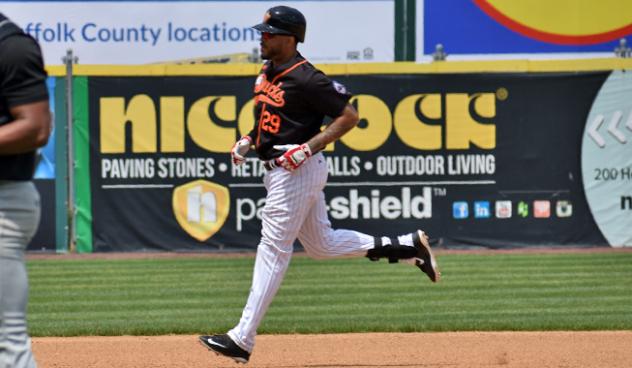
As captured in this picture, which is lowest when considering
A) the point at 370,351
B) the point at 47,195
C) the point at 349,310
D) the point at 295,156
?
the point at 349,310

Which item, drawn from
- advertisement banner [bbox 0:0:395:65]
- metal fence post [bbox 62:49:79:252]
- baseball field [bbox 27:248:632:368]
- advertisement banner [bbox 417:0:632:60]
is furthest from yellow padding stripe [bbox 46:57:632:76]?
advertisement banner [bbox 0:0:395:65]

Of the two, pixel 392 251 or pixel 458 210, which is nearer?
pixel 392 251

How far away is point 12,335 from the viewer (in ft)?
14.4

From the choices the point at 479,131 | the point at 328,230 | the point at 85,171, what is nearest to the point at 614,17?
the point at 479,131

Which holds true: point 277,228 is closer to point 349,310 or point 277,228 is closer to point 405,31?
point 349,310

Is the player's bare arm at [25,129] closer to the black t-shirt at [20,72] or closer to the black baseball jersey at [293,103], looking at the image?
the black t-shirt at [20,72]

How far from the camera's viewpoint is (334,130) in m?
6.45

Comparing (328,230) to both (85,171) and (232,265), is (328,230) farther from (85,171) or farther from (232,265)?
(85,171)

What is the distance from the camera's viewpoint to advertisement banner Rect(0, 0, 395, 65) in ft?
64.5

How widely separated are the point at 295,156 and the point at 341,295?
14.5 ft

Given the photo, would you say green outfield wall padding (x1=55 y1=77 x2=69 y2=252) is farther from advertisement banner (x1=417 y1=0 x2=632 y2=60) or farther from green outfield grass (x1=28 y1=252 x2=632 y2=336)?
advertisement banner (x1=417 y1=0 x2=632 y2=60)

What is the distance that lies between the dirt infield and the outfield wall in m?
6.71

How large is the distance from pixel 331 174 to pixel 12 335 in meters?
10.6

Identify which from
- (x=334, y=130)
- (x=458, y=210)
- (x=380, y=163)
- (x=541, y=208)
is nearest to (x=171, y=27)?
(x=380, y=163)
